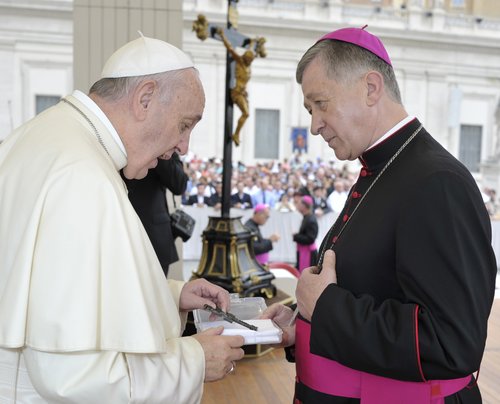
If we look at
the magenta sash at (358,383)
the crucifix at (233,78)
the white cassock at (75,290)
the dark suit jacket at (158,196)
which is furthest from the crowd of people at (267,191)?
the white cassock at (75,290)

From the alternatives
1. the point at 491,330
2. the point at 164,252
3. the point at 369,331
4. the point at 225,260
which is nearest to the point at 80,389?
the point at 369,331

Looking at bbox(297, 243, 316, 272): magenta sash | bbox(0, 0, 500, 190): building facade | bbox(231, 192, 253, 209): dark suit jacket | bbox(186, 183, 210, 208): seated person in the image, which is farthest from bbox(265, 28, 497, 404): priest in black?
bbox(0, 0, 500, 190): building facade

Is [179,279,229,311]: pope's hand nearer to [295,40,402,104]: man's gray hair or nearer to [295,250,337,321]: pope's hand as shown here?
[295,250,337,321]: pope's hand

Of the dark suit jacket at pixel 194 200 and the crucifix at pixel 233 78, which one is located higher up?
the crucifix at pixel 233 78

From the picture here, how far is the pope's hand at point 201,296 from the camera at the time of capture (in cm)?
195

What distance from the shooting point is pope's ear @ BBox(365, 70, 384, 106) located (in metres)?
1.55

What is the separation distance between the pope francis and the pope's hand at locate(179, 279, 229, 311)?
14.2 inches

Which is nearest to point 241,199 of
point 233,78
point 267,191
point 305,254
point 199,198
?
point 199,198

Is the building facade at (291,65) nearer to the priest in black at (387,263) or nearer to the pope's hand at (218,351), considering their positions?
the priest in black at (387,263)

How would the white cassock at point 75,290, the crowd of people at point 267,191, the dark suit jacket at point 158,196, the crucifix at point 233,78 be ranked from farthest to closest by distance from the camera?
the crowd of people at point 267,191 → the crucifix at point 233,78 → the dark suit jacket at point 158,196 → the white cassock at point 75,290

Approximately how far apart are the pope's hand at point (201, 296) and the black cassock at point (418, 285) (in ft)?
1.69

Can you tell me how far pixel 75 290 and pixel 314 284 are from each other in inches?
23.9

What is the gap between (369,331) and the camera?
138 cm

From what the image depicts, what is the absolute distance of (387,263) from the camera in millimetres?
1472
